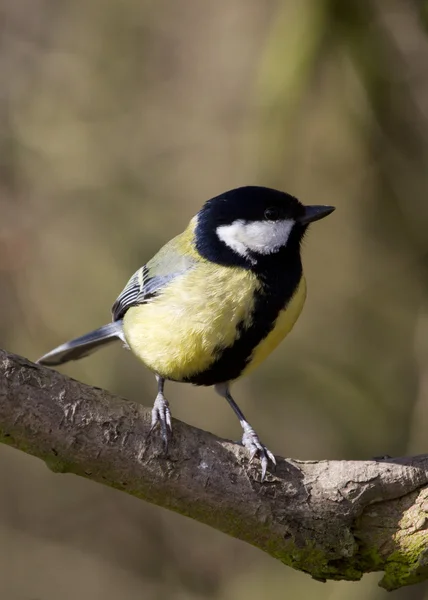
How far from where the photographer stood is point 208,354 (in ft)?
8.58

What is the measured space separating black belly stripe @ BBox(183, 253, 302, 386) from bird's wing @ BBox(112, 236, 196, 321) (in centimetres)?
30

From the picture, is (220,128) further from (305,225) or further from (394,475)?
(394,475)

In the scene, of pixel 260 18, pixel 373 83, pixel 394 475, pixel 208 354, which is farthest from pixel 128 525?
pixel 260 18

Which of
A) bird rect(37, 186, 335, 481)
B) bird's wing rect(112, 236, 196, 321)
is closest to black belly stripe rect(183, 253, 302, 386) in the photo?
bird rect(37, 186, 335, 481)

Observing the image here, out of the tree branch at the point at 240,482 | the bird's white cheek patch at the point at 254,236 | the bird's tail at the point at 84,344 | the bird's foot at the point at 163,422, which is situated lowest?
the bird's tail at the point at 84,344

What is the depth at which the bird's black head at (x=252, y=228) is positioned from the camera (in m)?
2.72

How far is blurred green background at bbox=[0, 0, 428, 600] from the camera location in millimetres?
3723

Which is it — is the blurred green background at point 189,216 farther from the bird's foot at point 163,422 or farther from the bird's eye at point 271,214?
the bird's foot at point 163,422

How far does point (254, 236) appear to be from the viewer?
275cm

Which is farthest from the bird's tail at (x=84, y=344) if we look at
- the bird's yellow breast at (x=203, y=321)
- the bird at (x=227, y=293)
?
the bird's yellow breast at (x=203, y=321)

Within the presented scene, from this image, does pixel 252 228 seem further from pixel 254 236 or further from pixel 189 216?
pixel 189 216

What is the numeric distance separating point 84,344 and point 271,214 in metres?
1.07

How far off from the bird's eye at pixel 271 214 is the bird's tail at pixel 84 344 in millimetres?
845

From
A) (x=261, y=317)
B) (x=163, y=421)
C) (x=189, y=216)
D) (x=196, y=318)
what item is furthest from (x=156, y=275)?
(x=189, y=216)
